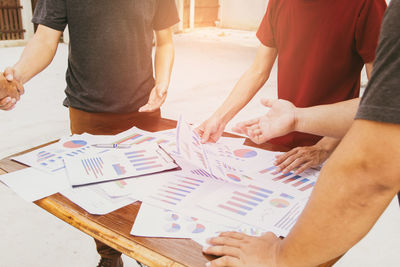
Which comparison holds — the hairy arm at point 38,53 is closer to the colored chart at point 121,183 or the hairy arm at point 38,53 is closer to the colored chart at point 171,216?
the colored chart at point 121,183

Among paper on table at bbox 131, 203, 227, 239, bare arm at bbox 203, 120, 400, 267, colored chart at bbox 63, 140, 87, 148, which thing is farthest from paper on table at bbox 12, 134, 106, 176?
bare arm at bbox 203, 120, 400, 267

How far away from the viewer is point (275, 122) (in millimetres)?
1084

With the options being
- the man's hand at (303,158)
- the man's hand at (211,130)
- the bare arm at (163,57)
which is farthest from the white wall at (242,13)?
the man's hand at (303,158)

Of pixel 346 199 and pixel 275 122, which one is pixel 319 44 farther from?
pixel 346 199

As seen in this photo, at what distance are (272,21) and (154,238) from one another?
42.7 inches

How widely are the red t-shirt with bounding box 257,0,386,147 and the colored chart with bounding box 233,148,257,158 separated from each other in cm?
21

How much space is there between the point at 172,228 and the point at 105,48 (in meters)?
1.09

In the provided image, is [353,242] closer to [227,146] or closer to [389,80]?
[389,80]

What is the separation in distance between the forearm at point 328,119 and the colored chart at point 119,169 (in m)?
0.57

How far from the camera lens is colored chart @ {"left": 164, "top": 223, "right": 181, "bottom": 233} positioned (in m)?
0.80

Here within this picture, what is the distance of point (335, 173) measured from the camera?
21.8 inches

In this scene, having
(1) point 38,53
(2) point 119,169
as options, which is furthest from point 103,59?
(2) point 119,169

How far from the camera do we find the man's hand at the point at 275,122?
3.52 ft

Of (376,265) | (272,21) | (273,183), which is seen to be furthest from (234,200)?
(376,265)
